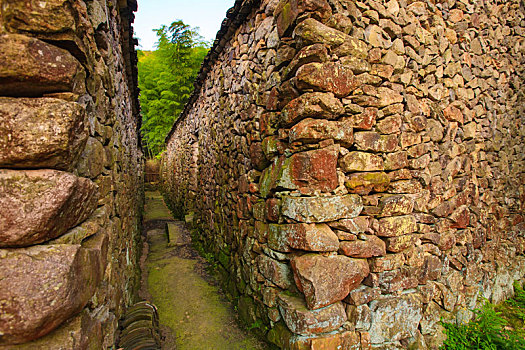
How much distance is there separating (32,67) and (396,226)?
8.80 feet

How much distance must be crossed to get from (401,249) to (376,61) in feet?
6.02

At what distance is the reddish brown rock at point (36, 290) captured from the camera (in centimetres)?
78

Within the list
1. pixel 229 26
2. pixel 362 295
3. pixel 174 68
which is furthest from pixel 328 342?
pixel 174 68

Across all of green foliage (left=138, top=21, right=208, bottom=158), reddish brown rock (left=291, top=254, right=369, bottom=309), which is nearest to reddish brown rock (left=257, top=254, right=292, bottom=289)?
reddish brown rock (left=291, top=254, right=369, bottom=309)

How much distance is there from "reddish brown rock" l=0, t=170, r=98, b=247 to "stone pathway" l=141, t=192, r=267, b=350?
106 inches

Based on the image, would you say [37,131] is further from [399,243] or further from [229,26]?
[229,26]

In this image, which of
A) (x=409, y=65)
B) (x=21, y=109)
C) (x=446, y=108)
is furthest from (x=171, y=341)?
(x=446, y=108)

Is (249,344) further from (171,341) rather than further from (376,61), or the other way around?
(376,61)

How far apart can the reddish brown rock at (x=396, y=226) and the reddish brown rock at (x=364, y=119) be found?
0.89 m

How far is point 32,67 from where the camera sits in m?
0.86

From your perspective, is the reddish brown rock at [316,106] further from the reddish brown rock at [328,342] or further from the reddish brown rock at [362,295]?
the reddish brown rock at [328,342]

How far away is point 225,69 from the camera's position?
13.9 feet

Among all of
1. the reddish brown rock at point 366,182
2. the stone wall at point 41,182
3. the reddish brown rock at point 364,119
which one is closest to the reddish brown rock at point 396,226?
the reddish brown rock at point 366,182

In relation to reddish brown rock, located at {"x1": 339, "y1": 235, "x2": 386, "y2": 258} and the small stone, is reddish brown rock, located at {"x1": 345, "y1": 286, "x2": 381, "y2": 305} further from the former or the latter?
the small stone
